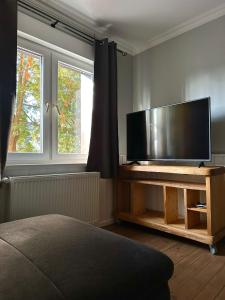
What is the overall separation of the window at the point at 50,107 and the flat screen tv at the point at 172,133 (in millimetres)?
630

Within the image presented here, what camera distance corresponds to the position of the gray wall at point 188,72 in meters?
2.44

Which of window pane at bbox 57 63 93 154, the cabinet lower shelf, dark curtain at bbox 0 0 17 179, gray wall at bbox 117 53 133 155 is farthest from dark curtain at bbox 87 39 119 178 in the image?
dark curtain at bbox 0 0 17 179

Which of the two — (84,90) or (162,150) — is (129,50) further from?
(162,150)

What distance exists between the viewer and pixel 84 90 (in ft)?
9.41

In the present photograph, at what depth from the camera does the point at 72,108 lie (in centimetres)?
271

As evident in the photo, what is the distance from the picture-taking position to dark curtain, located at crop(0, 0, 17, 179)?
189 cm

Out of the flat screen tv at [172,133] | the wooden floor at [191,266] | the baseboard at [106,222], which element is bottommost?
the wooden floor at [191,266]

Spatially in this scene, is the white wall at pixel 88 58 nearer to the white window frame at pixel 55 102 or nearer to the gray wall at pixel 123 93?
the gray wall at pixel 123 93

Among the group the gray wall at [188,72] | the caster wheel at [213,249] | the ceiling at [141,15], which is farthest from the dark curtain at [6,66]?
the caster wheel at [213,249]

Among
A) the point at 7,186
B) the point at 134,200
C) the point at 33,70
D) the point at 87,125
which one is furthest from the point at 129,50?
the point at 7,186

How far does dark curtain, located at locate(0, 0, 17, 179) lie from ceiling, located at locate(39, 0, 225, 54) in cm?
49

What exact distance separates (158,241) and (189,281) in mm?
760

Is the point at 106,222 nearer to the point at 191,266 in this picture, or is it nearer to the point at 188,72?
the point at 191,266

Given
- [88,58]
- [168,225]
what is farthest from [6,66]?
[168,225]
